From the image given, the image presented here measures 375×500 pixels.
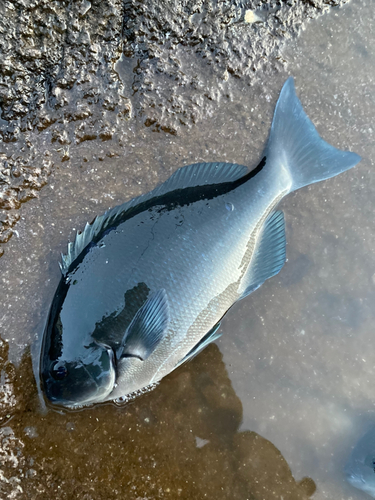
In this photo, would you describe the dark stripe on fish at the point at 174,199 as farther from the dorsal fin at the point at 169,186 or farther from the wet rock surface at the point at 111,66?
the wet rock surface at the point at 111,66

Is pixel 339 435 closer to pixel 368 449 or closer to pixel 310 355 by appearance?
pixel 368 449

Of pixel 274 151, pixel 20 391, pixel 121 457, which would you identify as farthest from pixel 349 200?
pixel 20 391

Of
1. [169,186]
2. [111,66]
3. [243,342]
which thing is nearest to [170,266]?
[169,186]

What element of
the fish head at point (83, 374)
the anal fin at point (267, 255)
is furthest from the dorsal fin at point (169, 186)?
the fish head at point (83, 374)

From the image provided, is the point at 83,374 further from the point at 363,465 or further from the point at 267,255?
the point at 363,465

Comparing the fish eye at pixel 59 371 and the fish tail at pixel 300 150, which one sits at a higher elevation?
the fish tail at pixel 300 150

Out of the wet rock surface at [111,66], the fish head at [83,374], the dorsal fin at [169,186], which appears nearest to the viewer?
the fish head at [83,374]

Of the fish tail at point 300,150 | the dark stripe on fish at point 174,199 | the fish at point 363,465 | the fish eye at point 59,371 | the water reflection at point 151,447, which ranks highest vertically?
the fish tail at point 300,150

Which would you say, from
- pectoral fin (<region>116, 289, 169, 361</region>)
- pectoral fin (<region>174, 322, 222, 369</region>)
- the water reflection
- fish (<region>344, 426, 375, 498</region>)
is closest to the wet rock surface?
pectoral fin (<region>116, 289, 169, 361</region>)
